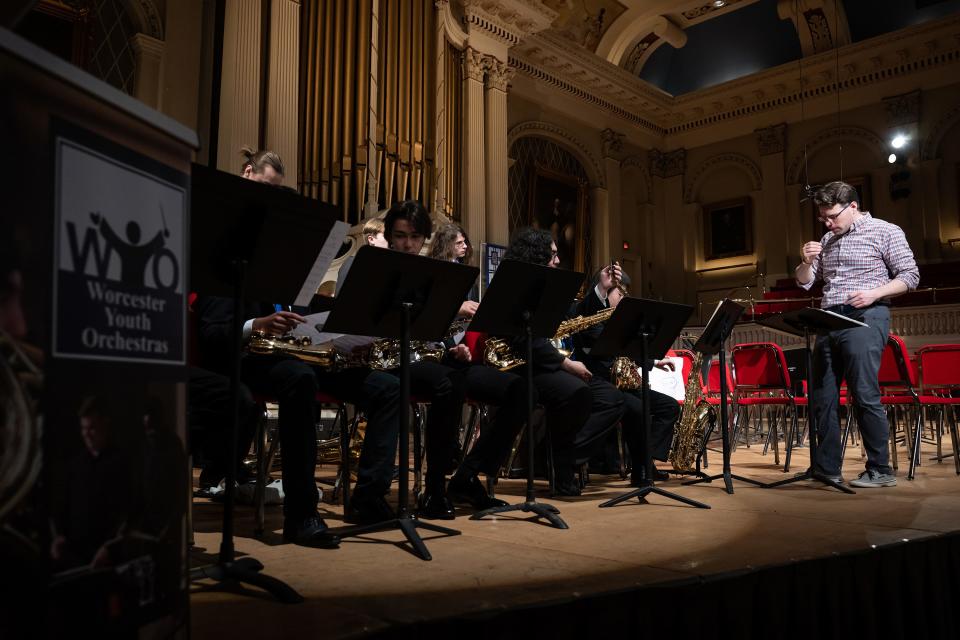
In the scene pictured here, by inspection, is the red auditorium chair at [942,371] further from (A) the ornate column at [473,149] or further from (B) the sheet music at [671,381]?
(A) the ornate column at [473,149]

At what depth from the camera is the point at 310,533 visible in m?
2.45

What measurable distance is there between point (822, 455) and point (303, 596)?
320cm

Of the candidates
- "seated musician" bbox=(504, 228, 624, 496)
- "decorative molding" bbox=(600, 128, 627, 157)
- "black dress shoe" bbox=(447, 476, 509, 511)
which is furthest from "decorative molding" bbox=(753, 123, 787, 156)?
"black dress shoe" bbox=(447, 476, 509, 511)

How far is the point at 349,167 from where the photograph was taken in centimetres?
700

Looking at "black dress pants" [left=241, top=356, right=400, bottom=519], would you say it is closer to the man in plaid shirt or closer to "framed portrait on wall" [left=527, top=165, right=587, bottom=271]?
the man in plaid shirt

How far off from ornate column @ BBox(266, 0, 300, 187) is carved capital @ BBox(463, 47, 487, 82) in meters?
2.63

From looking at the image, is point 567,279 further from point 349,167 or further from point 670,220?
point 670,220

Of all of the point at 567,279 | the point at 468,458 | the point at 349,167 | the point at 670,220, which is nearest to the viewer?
the point at 567,279

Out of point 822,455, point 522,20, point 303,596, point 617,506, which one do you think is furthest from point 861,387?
point 522,20

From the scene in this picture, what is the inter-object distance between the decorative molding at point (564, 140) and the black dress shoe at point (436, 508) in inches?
336

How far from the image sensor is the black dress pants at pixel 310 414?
250 cm

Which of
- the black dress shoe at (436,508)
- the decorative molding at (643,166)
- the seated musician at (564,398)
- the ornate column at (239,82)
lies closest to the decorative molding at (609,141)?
the decorative molding at (643,166)

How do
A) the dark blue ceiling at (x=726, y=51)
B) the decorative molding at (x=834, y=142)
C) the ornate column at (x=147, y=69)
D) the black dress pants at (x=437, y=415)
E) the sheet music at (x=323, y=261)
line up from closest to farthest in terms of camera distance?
the sheet music at (x=323, y=261) < the black dress pants at (x=437, y=415) < the ornate column at (x=147, y=69) < the decorative molding at (x=834, y=142) < the dark blue ceiling at (x=726, y=51)

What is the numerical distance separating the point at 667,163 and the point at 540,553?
12883 millimetres
